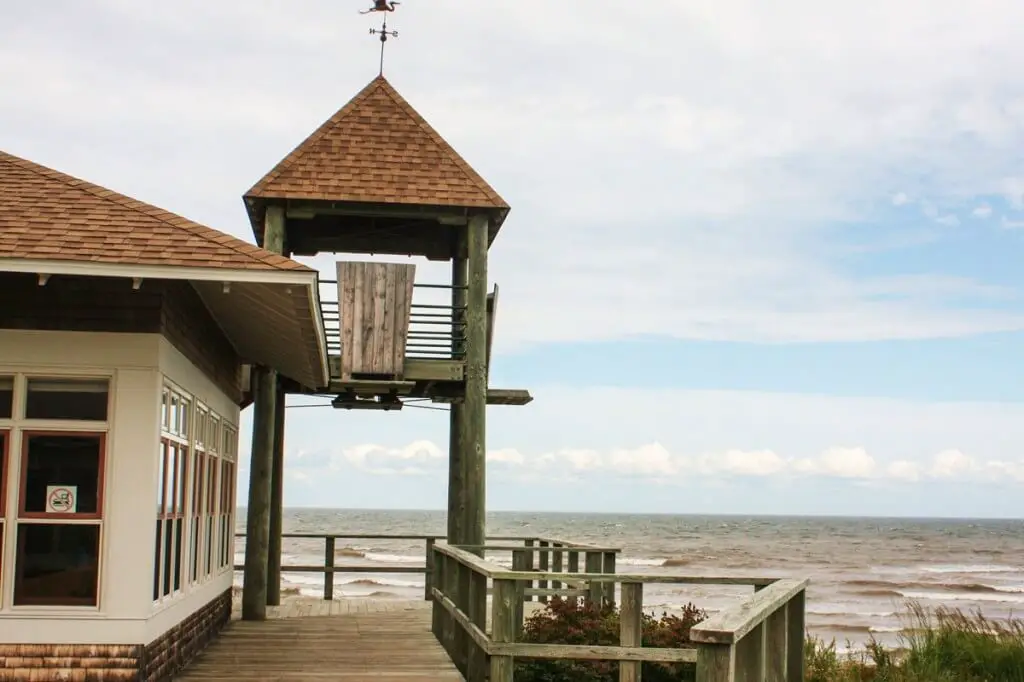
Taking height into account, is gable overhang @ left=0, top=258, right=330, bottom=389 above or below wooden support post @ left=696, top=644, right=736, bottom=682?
above

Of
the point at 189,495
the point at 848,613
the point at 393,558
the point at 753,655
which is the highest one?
the point at 189,495

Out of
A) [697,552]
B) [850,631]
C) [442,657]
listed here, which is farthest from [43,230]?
[697,552]

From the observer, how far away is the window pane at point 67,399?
906 centimetres

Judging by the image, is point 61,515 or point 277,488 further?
point 277,488

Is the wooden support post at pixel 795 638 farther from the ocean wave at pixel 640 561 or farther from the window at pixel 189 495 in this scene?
the ocean wave at pixel 640 561

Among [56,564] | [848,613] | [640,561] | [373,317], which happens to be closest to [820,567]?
[640,561]

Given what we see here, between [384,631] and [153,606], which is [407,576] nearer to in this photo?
[384,631]

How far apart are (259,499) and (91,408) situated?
7066 mm

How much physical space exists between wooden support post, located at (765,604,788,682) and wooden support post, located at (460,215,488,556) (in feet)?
27.1

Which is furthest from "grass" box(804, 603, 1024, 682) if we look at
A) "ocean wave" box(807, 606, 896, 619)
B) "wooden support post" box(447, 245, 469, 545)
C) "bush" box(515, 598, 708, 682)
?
"ocean wave" box(807, 606, 896, 619)

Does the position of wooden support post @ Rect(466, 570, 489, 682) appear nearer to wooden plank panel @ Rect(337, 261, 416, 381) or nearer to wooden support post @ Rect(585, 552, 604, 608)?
wooden support post @ Rect(585, 552, 604, 608)

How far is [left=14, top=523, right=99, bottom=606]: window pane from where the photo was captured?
8.87 meters

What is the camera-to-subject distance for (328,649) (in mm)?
13023

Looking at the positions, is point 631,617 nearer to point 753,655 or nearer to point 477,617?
point 477,617
